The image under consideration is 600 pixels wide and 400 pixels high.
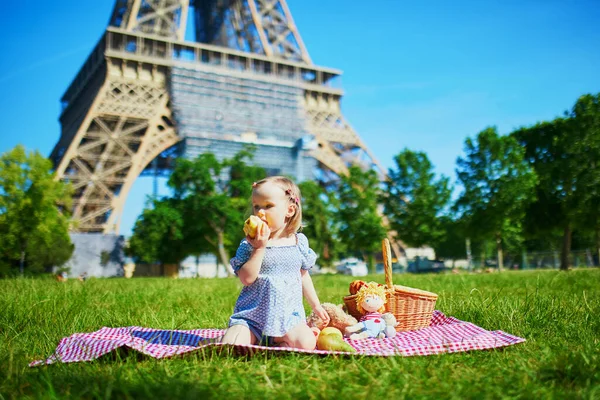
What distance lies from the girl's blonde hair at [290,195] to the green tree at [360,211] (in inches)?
795

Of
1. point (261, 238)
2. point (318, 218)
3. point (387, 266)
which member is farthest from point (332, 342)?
point (318, 218)

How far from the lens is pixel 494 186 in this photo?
58.4ft

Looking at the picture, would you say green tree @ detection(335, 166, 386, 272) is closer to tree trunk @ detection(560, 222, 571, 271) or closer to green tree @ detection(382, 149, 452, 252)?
green tree @ detection(382, 149, 452, 252)

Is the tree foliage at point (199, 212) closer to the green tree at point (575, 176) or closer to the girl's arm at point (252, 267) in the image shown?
the green tree at point (575, 176)

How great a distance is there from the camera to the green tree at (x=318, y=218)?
2606 centimetres

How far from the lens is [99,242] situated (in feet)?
75.9

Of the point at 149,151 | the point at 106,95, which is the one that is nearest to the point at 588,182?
the point at 149,151

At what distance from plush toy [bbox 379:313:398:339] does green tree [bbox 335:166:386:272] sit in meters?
19.7

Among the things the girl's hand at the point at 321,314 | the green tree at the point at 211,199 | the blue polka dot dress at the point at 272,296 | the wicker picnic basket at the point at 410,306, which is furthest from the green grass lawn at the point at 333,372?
the green tree at the point at 211,199

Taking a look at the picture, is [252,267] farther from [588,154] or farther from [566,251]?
[566,251]

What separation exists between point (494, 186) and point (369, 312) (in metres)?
16.2

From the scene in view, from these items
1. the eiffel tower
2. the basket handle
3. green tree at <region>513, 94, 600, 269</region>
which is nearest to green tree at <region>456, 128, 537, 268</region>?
green tree at <region>513, 94, 600, 269</region>

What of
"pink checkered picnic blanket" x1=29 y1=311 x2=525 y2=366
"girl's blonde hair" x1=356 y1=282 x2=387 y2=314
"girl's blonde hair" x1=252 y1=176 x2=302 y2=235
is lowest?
"pink checkered picnic blanket" x1=29 y1=311 x2=525 y2=366

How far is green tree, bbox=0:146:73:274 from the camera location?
46.7 ft
